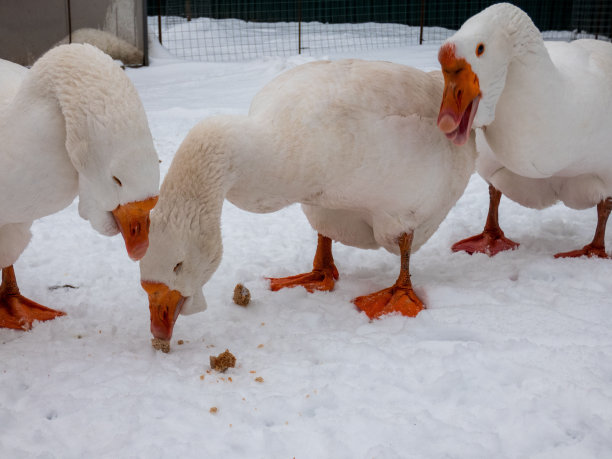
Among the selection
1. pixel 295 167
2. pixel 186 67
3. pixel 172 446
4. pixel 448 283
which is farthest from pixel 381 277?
pixel 186 67

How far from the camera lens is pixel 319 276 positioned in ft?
12.6

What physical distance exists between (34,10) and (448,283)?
8564 mm

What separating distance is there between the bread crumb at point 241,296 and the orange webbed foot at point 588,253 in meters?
2.02

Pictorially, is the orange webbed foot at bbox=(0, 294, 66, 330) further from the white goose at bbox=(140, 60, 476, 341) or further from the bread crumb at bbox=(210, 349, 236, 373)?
the bread crumb at bbox=(210, 349, 236, 373)

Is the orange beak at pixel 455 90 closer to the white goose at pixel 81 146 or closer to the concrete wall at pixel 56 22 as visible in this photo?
the white goose at pixel 81 146

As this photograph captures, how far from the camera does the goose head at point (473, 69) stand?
9.65 ft

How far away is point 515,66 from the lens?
3199 millimetres

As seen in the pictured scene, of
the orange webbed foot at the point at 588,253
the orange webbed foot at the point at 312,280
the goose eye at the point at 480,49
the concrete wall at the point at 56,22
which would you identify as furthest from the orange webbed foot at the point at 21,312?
the concrete wall at the point at 56,22

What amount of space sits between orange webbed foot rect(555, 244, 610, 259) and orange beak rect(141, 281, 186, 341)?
2.50 metres

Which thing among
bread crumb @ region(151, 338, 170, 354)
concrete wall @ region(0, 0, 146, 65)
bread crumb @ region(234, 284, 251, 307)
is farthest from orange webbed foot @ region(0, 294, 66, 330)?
concrete wall @ region(0, 0, 146, 65)

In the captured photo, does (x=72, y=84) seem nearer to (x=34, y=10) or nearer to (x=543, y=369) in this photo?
(x=543, y=369)

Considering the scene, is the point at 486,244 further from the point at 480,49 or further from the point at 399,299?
the point at 480,49

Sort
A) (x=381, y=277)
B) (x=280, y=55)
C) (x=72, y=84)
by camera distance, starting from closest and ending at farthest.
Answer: (x=72, y=84) → (x=381, y=277) → (x=280, y=55)

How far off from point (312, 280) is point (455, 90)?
A: 4.75 ft
